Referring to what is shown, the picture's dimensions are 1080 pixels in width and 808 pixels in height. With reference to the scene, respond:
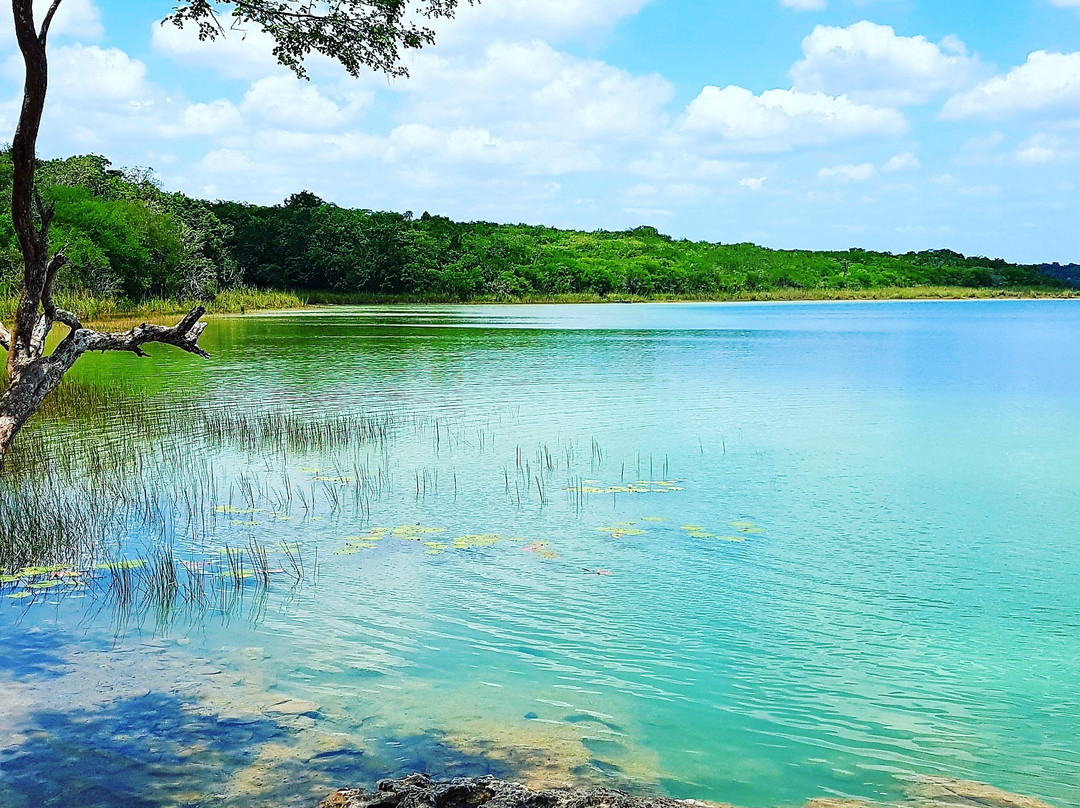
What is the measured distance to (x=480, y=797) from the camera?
14.9ft

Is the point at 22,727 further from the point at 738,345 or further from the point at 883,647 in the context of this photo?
the point at 738,345

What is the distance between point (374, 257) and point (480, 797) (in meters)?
85.6

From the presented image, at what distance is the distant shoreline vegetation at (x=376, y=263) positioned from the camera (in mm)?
45500

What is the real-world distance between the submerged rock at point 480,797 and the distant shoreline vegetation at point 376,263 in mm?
32344

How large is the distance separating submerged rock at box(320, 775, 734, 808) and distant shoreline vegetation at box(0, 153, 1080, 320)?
32.3 m

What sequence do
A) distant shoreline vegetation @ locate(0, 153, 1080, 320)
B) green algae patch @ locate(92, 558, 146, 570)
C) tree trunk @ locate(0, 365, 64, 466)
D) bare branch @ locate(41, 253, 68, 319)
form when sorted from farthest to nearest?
distant shoreline vegetation @ locate(0, 153, 1080, 320), green algae patch @ locate(92, 558, 146, 570), bare branch @ locate(41, 253, 68, 319), tree trunk @ locate(0, 365, 64, 466)

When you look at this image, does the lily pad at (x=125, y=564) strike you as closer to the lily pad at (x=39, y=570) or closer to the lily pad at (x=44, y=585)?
the lily pad at (x=39, y=570)

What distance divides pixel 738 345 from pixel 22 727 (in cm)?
3387

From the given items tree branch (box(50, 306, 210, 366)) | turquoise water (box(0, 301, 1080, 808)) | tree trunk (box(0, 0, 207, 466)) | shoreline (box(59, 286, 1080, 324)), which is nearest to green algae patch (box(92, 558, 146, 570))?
turquoise water (box(0, 301, 1080, 808))

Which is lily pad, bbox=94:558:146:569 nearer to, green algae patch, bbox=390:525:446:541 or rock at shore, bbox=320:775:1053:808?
green algae patch, bbox=390:525:446:541

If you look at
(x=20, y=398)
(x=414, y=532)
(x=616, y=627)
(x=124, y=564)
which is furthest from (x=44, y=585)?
(x=616, y=627)

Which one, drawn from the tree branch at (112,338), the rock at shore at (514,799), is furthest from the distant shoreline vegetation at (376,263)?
the rock at shore at (514,799)

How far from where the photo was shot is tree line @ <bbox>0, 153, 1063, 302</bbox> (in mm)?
45938

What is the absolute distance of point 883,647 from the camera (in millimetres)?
7422
